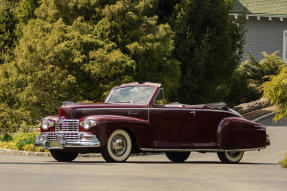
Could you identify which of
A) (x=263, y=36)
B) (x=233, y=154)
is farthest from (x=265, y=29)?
(x=233, y=154)

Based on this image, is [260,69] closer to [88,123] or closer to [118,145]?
[118,145]

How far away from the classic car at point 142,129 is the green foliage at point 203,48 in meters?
13.7

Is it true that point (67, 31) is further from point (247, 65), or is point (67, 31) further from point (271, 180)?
point (247, 65)

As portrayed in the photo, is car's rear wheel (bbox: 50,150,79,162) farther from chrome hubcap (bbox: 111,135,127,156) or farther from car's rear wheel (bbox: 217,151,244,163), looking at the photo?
car's rear wheel (bbox: 217,151,244,163)

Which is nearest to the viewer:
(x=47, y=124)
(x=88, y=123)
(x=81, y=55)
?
(x=88, y=123)

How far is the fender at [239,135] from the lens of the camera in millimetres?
17594

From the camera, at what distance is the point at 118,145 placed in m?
16.5

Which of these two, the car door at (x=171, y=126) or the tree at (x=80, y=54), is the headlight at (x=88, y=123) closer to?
the car door at (x=171, y=126)

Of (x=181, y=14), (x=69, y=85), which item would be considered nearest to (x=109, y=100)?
(x=69, y=85)

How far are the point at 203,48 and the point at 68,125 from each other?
52.3 ft

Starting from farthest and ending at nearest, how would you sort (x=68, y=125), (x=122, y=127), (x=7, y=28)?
(x=7, y=28), (x=68, y=125), (x=122, y=127)

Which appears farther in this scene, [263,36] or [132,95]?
[263,36]

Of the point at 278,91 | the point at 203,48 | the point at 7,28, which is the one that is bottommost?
the point at 278,91

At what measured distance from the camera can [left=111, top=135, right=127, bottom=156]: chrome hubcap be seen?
16438 millimetres
